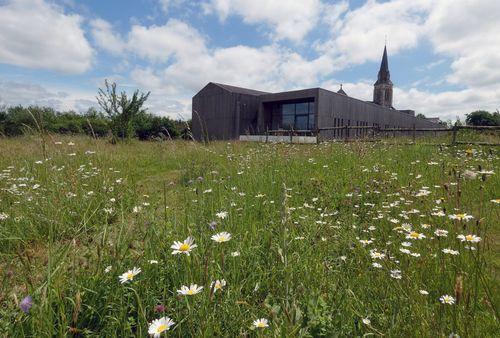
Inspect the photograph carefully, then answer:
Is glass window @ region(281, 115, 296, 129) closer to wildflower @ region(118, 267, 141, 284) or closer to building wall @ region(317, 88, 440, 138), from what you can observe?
building wall @ region(317, 88, 440, 138)

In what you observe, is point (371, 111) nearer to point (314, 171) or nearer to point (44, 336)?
point (314, 171)

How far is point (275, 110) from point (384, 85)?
1860 inches

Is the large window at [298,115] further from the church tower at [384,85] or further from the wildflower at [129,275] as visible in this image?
the church tower at [384,85]

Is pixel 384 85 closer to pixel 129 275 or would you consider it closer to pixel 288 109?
pixel 288 109

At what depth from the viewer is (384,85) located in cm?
6669

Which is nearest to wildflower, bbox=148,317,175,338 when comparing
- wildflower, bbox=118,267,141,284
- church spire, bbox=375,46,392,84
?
wildflower, bbox=118,267,141,284

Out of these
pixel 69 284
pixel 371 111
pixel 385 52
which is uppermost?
pixel 385 52

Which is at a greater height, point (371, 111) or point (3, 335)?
point (371, 111)

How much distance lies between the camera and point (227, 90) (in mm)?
30000

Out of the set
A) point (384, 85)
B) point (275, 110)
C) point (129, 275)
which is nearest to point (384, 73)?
point (384, 85)

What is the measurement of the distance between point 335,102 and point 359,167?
2301 cm

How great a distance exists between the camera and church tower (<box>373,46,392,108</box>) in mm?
66750

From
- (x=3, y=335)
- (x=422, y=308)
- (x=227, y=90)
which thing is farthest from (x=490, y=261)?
(x=227, y=90)

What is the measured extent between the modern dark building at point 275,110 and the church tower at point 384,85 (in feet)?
119
